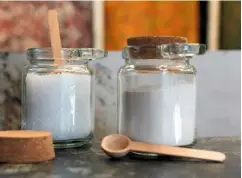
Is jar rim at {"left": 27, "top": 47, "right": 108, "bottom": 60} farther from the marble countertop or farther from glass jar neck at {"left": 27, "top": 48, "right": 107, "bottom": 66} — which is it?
the marble countertop

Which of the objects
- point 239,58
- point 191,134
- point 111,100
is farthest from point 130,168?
point 239,58

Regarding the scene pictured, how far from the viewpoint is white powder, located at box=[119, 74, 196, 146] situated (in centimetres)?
58

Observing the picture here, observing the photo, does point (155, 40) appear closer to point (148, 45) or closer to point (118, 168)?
point (148, 45)

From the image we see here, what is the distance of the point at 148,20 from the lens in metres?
0.77

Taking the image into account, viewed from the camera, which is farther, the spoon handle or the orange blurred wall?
the orange blurred wall

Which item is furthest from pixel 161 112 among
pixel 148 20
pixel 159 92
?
pixel 148 20

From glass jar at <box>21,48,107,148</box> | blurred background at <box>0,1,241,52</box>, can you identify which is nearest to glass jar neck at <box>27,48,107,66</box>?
glass jar at <box>21,48,107,148</box>

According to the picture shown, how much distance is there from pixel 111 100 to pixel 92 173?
302 millimetres

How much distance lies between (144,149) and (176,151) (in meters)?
0.04

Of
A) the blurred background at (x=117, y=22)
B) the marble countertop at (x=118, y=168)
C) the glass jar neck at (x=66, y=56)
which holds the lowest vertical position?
the marble countertop at (x=118, y=168)

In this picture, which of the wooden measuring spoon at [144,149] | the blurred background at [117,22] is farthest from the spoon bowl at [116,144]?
the blurred background at [117,22]

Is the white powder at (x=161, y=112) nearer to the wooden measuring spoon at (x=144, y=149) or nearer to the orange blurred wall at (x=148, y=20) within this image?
the wooden measuring spoon at (x=144, y=149)

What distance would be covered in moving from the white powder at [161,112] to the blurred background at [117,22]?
19cm

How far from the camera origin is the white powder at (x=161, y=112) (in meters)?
0.58
